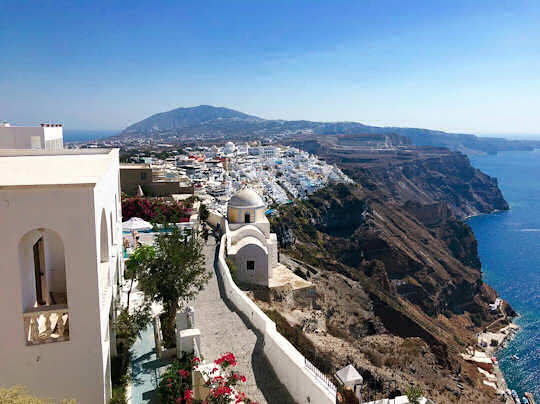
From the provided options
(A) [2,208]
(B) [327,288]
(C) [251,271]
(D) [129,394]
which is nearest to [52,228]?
(A) [2,208]

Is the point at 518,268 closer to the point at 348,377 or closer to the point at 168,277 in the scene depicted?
the point at 348,377

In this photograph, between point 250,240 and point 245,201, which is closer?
point 250,240

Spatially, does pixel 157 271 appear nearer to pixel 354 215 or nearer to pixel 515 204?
pixel 354 215

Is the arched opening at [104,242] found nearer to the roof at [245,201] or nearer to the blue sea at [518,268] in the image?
the roof at [245,201]

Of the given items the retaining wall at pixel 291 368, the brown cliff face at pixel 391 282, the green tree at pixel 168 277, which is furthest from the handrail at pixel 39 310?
the brown cliff face at pixel 391 282

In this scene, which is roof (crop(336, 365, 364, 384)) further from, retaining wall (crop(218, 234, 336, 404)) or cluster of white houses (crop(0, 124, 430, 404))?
cluster of white houses (crop(0, 124, 430, 404))

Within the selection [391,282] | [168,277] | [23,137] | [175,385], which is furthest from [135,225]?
[391,282]

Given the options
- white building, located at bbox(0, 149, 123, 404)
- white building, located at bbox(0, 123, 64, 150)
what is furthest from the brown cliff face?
white building, located at bbox(0, 123, 64, 150)
